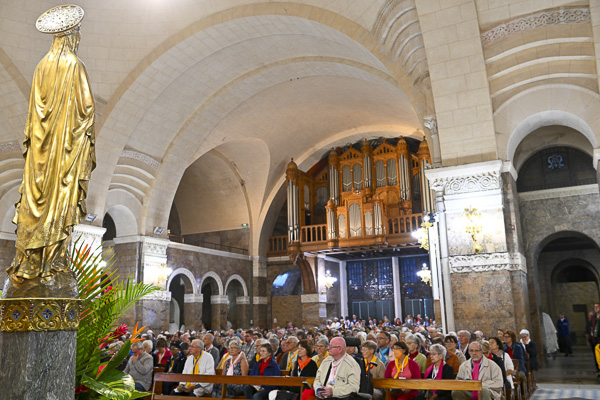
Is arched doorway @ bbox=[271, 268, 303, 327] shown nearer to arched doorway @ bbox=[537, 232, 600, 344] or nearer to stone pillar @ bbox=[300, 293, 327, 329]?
stone pillar @ bbox=[300, 293, 327, 329]

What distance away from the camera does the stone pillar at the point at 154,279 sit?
14783 millimetres

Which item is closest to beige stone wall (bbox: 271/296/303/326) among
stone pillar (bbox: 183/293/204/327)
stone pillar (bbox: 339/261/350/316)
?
stone pillar (bbox: 339/261/350/316)

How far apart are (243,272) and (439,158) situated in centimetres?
1212

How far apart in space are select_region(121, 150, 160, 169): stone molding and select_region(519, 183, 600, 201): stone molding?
1019 cm

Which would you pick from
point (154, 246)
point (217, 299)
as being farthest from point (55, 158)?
point (217, 299)

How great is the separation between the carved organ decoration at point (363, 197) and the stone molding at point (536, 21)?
303 inches

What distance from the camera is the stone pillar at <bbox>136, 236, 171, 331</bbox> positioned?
1478 cm

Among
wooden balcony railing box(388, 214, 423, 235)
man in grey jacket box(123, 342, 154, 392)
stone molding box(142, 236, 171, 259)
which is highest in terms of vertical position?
wooden balcony railing box(388, 214, 423, 235)

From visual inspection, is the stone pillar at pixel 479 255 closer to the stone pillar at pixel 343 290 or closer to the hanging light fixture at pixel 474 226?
the hanging light fixture at pixel 474 226

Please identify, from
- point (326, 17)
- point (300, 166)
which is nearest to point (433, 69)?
point (326, 17)

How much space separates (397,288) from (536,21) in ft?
45.2

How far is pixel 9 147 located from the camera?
13312 millimetres

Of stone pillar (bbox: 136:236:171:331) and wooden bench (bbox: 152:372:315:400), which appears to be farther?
stone pillar (bbox: 136:236:171:331)

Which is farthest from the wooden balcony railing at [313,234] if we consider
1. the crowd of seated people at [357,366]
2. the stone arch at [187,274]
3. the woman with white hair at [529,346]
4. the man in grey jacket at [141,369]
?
the man in grey jacket at [141,369]
